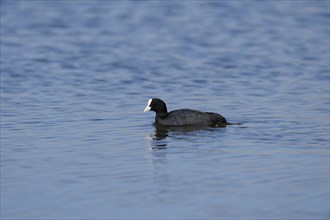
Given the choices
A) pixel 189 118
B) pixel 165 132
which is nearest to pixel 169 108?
pixel 189 118

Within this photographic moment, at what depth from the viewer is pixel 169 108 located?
56.3 feet

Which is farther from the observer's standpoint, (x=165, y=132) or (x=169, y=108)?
(x=169, y=108)

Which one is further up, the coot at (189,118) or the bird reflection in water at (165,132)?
the coot at (189,118)

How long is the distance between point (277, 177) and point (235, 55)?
44.3ft

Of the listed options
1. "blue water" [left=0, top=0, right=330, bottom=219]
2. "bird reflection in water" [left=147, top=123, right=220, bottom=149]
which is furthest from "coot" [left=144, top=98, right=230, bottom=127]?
"blue water" [left=0, top=0, right=330, bottom=219]

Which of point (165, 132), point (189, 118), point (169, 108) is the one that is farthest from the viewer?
point (169, 108)

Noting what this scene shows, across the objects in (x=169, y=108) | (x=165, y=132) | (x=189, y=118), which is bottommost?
(x=165, y=132)

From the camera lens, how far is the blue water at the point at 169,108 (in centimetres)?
1027

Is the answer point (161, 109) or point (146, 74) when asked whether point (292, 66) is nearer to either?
point (146, 74)

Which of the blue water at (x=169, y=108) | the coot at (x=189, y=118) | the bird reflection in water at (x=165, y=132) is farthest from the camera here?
the coot at (x=189, y=118)

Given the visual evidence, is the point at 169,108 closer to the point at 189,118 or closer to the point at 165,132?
the point at 189,118

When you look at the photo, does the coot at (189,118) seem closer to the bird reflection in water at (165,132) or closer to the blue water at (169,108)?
the bird reflection in water at (165,132)

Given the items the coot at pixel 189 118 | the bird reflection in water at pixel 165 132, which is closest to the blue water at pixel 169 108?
the bird reflection in water at pixel 165 132

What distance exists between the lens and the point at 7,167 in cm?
1190
